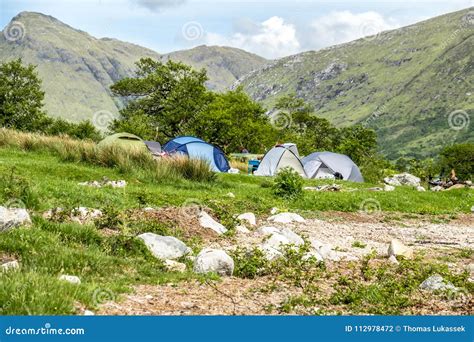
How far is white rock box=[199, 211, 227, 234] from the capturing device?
465 inches

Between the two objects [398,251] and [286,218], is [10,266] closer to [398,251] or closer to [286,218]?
[398,251]

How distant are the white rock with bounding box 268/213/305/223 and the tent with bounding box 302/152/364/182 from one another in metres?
22.5

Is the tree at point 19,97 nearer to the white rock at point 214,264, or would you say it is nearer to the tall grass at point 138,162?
the tall grass at point 138,162

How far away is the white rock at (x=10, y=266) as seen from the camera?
6463 mm

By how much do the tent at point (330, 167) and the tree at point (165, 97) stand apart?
26755 mm

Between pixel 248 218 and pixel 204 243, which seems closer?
pixel 204 243

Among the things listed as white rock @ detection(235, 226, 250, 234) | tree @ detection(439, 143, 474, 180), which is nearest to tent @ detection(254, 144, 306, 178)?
white rock @ detection(235, 226, 250, 234)

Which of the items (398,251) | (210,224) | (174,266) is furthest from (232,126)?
(174,266)

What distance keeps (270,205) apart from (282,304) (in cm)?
1025

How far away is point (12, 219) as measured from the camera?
8492 millimetres

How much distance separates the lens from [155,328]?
5.21 metres

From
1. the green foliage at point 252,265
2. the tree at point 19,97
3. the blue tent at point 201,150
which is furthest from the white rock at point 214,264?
the tree at point 19,97

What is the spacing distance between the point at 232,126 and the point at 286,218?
1852 inches

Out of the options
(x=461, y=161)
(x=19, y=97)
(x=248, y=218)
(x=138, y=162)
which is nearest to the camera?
(x=248, y=218)
